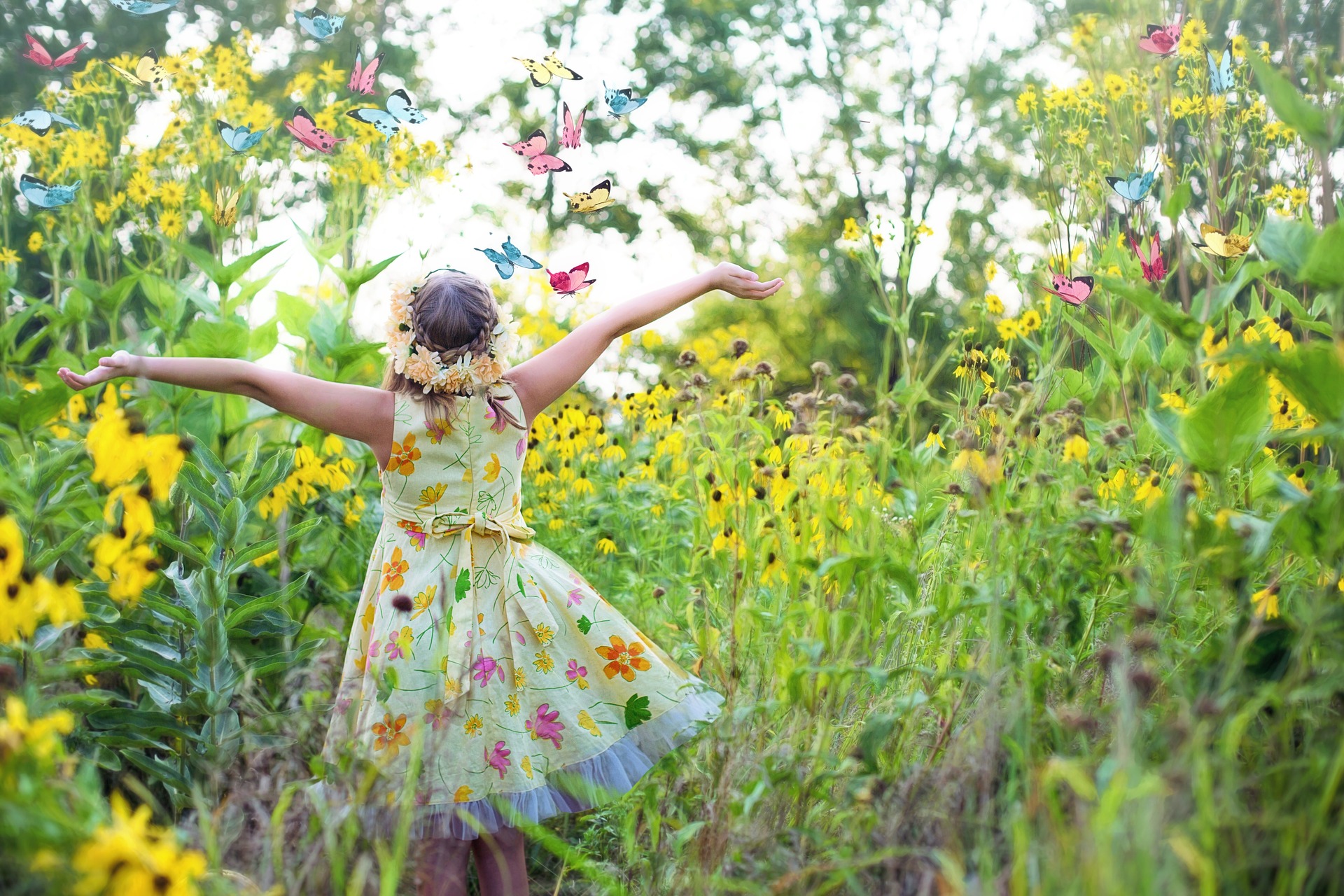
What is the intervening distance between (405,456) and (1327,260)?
1.34 meters

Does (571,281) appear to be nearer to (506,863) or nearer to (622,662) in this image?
(622,662)

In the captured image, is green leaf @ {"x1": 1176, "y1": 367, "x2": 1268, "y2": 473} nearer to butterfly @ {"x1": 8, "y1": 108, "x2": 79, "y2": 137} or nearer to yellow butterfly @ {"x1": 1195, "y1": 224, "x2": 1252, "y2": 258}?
yellow butterfly @ {"x1": 1195, "y1": 224, "x2": 1252, "y2": 258}

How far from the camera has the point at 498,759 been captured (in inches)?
63.2

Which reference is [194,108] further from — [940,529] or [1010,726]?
[1010,726]

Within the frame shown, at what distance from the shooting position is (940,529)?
1868mm

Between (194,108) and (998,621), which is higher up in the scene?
(194,108)

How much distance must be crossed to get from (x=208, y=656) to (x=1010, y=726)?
128 centimetres

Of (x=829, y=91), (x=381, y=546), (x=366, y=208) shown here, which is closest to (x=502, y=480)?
(x=381, y=546)

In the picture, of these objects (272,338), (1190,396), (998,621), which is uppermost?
(272,338)

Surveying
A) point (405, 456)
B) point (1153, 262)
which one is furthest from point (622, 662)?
point (1153, 262)

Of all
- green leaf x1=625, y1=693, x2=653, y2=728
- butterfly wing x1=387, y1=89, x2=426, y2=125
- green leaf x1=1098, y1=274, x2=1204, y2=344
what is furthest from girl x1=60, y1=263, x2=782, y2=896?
green leaf x1=1098, y1=274, x2=1204, y2=344

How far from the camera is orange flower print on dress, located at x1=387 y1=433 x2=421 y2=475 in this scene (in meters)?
1.75

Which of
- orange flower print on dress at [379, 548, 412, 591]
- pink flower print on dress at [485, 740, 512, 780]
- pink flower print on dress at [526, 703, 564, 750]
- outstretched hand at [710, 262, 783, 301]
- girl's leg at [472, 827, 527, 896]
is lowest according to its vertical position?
girl's leg at [472, 827, 527, 896]

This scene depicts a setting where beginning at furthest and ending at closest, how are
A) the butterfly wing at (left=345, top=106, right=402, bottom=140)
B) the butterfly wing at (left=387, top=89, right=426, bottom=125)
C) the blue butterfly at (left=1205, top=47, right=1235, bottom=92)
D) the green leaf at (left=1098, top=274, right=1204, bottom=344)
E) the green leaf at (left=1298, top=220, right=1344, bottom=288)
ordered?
the butterfly wing at (left=387, top=89, right=426, bottom=125), the butterfly wing at (left=345, top=106, right=402, bottom=140), the blue butterfly at (left=1205, top=47, right=1235, bottom=92), the green leaf at (left=1098, top=274, right=1204, bottom=344), the green leaf at (left=1298, top=220, right=1344, bottom=288)
